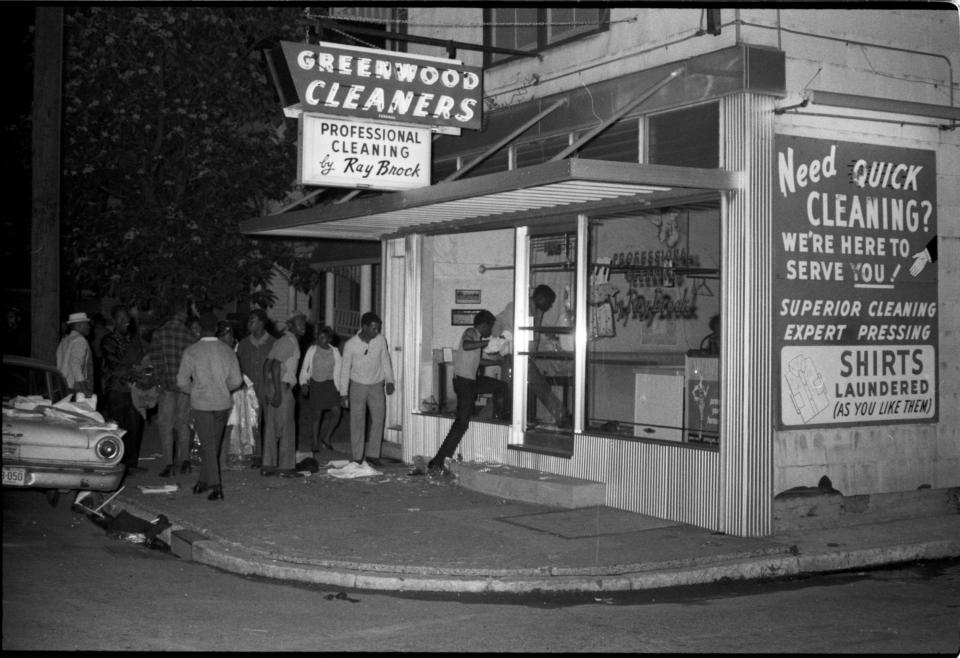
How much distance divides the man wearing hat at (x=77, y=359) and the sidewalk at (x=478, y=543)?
6.55ft

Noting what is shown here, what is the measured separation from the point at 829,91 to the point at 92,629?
7851 mm

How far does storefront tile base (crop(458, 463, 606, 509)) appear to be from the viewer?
11242 millimetres

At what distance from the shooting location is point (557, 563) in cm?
876

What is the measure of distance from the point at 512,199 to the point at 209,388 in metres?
3.78

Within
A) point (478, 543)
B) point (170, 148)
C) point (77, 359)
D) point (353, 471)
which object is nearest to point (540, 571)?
point (478, 543)

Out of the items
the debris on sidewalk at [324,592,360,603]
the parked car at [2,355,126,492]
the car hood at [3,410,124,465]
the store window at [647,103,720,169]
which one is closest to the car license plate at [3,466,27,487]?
the parked car at [2,355,126,492]

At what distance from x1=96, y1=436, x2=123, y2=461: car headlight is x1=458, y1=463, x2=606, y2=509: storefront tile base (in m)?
3.90

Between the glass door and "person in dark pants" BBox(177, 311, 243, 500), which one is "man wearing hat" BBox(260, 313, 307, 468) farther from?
the glass door

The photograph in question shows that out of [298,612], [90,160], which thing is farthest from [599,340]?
[90,160]

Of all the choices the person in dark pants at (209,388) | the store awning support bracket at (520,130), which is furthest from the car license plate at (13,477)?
the store awning support bracket at (520,130)

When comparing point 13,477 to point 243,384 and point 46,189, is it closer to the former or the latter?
point 243,384

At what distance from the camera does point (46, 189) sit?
45.6 ft

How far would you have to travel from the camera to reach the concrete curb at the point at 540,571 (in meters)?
8.41

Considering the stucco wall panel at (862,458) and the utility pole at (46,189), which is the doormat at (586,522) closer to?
→ the stucco wall panel at (862,458)
